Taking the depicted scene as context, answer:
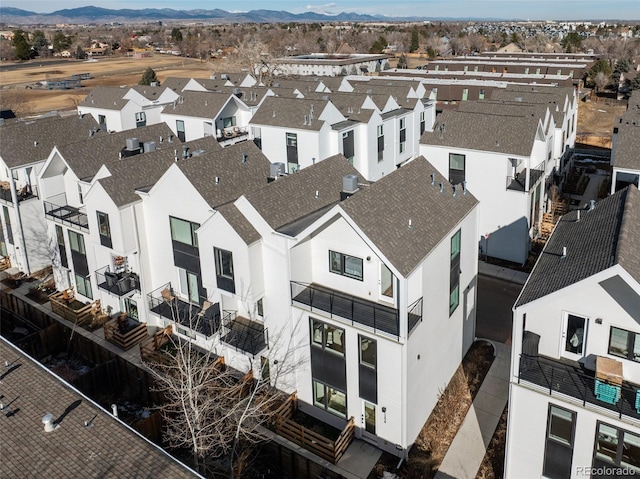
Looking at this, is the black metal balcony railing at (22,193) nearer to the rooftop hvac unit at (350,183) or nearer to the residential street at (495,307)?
the rooftop hvac unit at (350,183)

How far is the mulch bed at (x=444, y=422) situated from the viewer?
71.6 ft

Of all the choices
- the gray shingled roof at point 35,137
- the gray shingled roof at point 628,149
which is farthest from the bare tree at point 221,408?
the gray shingled roof at point 628,149

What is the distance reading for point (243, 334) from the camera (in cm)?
2512

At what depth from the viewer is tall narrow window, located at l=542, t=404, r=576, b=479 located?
57.7 ft

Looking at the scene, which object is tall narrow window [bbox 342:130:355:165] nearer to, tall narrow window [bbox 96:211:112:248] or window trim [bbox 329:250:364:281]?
tall narrow window [bbox 96:211:112:248]

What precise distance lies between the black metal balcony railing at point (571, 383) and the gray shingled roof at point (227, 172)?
14.7m

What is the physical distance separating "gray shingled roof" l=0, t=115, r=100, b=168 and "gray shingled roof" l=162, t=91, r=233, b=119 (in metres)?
11.8

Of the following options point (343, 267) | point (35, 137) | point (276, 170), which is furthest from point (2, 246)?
point (343, 267)

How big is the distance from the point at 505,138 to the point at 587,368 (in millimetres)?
23003

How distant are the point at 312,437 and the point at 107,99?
49362mm

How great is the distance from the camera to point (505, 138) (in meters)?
37.8

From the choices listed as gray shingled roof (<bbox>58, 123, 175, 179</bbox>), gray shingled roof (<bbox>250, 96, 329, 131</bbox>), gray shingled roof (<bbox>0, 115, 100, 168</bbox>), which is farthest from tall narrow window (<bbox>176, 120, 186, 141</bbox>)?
gray shingled roof (<bbox>58, 123, 175, 179</bbox>)

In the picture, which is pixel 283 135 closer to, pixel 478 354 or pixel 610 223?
pixel 478 354

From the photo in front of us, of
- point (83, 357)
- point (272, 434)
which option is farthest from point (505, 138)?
point (83, 357)
